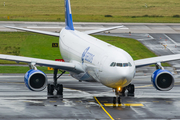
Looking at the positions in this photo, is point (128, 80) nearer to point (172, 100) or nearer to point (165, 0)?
point (172, 100)

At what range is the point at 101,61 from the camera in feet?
95.2

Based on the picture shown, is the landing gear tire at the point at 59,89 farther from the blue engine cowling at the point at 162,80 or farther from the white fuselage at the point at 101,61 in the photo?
the blue engine cowling at the point at 162,80

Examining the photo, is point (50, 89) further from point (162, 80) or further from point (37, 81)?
point (162, 80)

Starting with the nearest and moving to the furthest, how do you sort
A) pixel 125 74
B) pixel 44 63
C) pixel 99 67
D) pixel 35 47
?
pixel 125 74
pixel 99 67
pixel 44 63
pixel 35 47

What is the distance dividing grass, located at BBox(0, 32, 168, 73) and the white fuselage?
43.0 feet

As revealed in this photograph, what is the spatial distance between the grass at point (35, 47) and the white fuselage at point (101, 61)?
1311cm

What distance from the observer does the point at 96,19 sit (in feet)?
351

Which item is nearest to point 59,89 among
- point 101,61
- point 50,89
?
point 50,89

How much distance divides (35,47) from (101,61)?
3742 centimetres

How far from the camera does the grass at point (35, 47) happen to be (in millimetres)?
57128

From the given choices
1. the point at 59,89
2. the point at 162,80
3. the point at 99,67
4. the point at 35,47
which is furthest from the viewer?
the point at 35,47

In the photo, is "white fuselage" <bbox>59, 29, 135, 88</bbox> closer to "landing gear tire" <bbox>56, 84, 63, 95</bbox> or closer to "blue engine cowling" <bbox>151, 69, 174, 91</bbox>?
"landing gear tire" <bbox>56, 84, 63, 95</bbox>

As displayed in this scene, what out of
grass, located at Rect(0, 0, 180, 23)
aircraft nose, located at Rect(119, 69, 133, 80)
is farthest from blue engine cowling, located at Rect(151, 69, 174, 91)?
grass, located at Rect(0, 0, 180, 23)

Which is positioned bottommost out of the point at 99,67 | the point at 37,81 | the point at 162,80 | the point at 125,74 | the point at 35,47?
the point at 162,80
